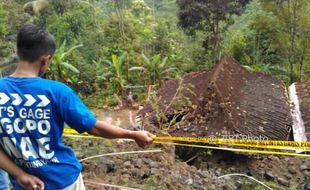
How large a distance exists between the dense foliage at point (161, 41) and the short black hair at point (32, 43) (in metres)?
12.1

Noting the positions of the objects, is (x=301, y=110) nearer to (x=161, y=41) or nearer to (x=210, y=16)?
(x=210, y=16)

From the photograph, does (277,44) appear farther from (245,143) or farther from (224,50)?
(245,143)

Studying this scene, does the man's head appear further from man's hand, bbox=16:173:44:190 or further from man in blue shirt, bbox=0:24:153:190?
man's hand, bbox=16:173:44:190

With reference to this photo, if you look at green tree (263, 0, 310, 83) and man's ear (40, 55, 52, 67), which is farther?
green tree (263, 0, 310, 83)

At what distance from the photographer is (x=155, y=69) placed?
15.2 m

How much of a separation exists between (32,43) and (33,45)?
0.01m

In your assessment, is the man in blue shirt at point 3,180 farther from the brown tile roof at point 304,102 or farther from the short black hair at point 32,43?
the brown tile roof at point 304,102

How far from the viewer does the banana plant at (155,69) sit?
49.1ft

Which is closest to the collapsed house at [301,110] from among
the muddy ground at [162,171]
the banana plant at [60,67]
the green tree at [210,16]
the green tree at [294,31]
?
the muddy ground at [162,171]

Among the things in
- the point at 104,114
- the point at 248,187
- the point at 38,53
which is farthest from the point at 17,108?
the point at 104,114

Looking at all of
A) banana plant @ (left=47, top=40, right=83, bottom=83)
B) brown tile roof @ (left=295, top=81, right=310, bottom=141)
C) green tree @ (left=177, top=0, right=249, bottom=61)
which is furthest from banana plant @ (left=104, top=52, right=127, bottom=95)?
brown tile roof @ (left=295, top=81, right=310, bottom=141)

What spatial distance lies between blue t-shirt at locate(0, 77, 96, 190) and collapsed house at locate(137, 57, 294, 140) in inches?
185

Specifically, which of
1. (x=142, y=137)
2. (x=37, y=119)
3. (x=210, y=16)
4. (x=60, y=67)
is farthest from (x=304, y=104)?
(x=37, y=119)

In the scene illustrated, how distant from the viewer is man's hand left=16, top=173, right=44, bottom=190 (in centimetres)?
196
